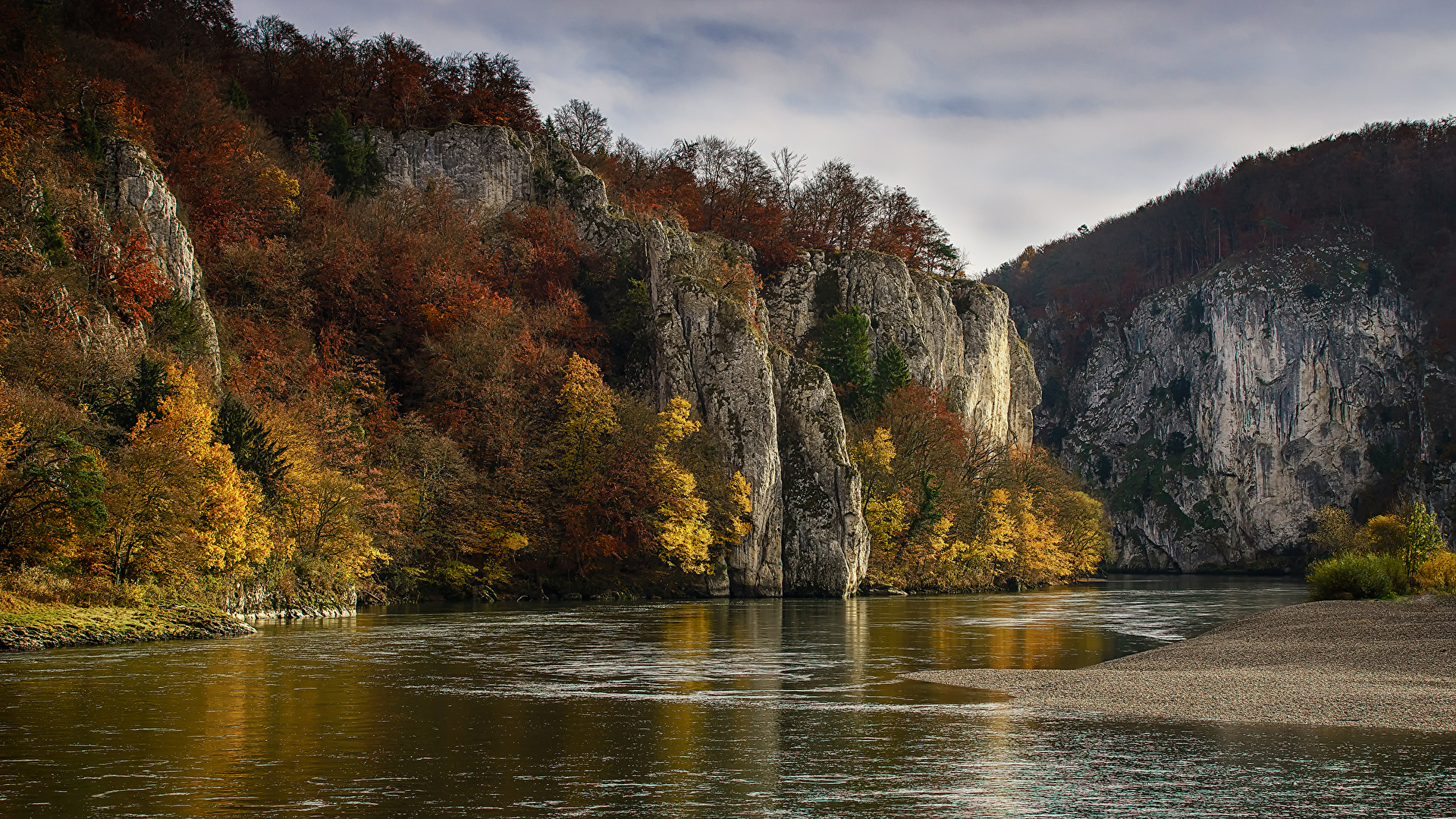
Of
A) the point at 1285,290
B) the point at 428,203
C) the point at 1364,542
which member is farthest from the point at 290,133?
the point at 1285,290

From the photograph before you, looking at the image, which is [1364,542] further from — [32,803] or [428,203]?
[32,803]

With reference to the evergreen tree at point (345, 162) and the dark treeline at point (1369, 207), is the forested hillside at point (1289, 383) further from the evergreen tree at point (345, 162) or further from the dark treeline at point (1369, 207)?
the evergreen tree at point (345, 162)

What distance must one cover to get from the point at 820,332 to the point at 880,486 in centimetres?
2186

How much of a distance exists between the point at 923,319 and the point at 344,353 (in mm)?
56693

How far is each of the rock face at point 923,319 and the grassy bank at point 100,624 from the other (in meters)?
68.0

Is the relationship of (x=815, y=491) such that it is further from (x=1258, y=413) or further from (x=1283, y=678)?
(x=1258, y=413)

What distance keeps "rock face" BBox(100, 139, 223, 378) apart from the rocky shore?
65.5 ft

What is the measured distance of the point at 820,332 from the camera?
101m

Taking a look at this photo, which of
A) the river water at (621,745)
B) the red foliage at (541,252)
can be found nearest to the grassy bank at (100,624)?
the river water at (621,745)

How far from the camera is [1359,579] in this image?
4244 centimetres

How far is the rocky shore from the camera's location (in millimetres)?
28891

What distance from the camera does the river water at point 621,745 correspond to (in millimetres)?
11664

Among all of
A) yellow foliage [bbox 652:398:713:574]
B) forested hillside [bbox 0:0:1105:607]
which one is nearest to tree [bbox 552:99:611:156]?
forested hillside [bbox 0:0:1105:607]

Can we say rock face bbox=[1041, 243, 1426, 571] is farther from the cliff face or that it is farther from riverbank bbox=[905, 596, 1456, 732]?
riverbank bbox=[905, 596, 1456, 732]
